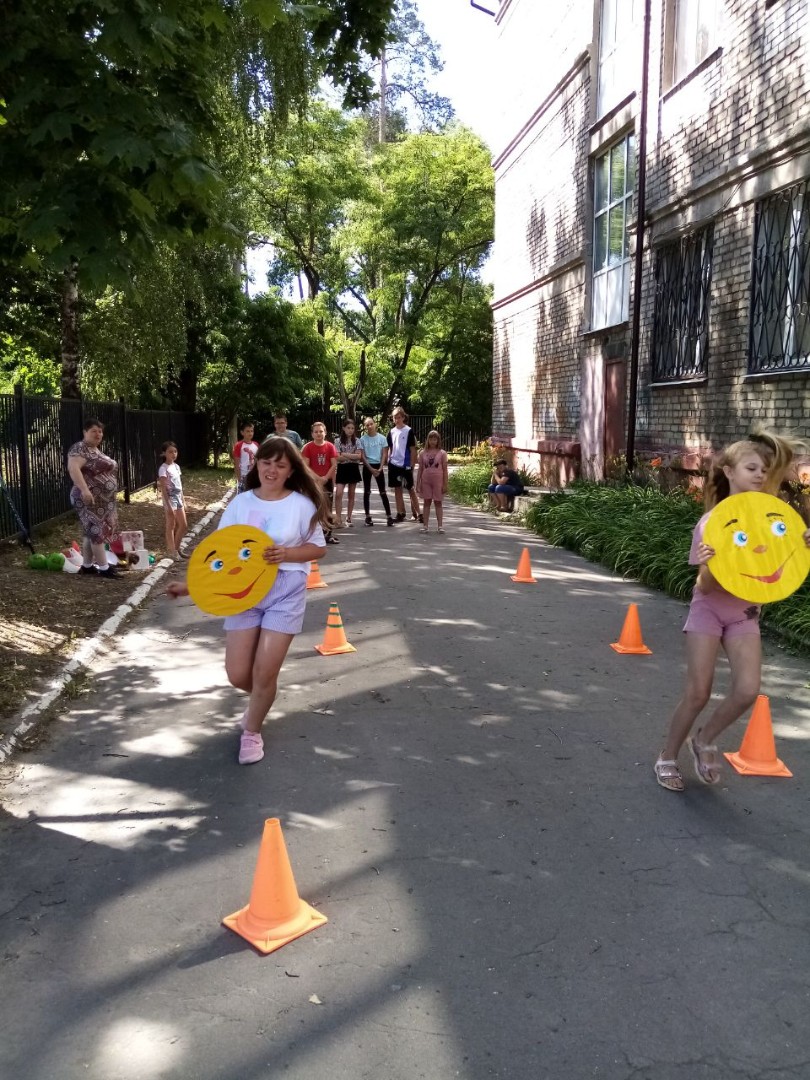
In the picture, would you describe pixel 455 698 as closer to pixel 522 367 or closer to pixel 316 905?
pixel 316 905

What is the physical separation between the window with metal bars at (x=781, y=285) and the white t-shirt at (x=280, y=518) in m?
7.07

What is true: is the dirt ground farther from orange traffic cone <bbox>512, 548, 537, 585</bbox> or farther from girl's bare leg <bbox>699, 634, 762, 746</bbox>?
orange traffic cone <bbox>512, 548, 537, 585</bbox>

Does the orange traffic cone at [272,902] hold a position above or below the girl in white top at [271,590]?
below

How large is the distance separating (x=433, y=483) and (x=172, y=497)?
15.3 ft

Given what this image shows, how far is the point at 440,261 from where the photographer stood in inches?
1326

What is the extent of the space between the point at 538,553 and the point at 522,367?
10425mm

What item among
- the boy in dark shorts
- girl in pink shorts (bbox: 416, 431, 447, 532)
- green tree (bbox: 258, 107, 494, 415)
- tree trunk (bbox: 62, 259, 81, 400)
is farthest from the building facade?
tree trunk (bbox: 62, 259, 81, 400)

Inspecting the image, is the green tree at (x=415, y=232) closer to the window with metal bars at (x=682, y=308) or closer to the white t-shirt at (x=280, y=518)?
the window with metal bars at (x=682, y=308)

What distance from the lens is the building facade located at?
410 inches

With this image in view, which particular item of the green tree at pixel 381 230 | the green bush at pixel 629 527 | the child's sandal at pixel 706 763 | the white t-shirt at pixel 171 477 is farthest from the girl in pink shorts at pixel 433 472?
the green tree at pixel 381 230

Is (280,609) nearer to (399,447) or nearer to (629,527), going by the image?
(629,527)

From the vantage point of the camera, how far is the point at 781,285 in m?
10.5

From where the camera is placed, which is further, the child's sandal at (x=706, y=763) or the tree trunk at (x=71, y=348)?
the tree trunk at (x=71, y=348)

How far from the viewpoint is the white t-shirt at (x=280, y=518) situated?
4.86 m
